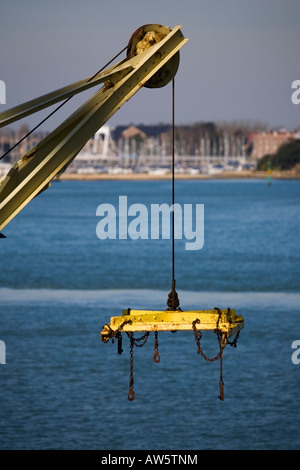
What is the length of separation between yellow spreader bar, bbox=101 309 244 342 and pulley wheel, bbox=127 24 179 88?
10.3ft

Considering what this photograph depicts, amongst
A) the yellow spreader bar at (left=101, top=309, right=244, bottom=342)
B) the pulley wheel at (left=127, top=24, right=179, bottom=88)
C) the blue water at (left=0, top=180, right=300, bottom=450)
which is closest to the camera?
the yellow spreader bar at (left=101, top=309, right=244, bottom=342)

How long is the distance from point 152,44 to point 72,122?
169 cm

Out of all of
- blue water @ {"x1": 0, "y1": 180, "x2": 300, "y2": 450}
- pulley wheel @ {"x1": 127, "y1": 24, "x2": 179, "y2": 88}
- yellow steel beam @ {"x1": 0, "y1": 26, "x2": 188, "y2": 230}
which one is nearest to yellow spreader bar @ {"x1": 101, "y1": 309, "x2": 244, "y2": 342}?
yellow steel beam @ {"x1": 0, "y1": 26, "x2": 188, "y2": 230}

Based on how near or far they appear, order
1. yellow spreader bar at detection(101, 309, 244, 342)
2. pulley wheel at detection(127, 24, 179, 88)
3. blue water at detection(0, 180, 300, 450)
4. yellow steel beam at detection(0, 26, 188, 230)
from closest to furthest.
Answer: yellow steel beam at detection(0, 26, 188, 230)
yellow spreader bar at detection(101, 309, 244, 342)
pulley wheel at detection(127, 24, 179, 88)
blue water at detection(0, 180, 300, 450)

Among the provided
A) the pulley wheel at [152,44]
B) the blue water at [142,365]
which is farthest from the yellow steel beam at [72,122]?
the blue water at [142,365]

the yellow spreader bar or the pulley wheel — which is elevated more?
the pulley wheel

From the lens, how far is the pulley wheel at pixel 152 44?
16.1m

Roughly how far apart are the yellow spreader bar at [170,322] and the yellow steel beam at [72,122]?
5.93 feet

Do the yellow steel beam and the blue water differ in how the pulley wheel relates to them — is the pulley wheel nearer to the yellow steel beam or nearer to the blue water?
the yellow steel beam

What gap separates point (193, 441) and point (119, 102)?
57.9 ft

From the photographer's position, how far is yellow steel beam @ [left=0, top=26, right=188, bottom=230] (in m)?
14.7

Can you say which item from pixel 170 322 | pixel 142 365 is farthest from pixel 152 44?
pixel 142 365

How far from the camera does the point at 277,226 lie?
13825cm

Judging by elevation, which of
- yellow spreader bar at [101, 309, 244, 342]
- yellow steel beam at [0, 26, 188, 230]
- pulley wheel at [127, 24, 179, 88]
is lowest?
yellow spreader bar at [101, 309, 244, 342]
